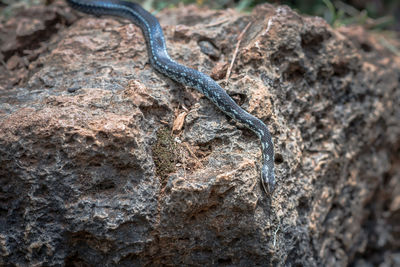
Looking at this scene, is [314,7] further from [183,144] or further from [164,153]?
[164,153]

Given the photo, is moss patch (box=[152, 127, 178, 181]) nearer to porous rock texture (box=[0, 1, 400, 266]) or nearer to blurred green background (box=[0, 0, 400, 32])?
porous rock texture (box=[0, 1, 400, 266])

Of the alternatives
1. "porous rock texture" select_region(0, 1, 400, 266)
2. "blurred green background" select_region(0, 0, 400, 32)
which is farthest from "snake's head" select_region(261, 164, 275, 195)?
"blurred green background" select_region(0, 0, 400, 32)

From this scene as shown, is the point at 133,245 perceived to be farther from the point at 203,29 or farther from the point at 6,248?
the point at 203,29

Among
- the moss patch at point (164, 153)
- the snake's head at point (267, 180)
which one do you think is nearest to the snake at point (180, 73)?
the snake's head at point (267, 180)

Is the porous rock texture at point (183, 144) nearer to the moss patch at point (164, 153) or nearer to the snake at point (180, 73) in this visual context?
the moss patch at point (164, 153)

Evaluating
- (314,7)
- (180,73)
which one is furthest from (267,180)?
(314,7)

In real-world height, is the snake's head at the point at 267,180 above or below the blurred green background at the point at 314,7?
below
